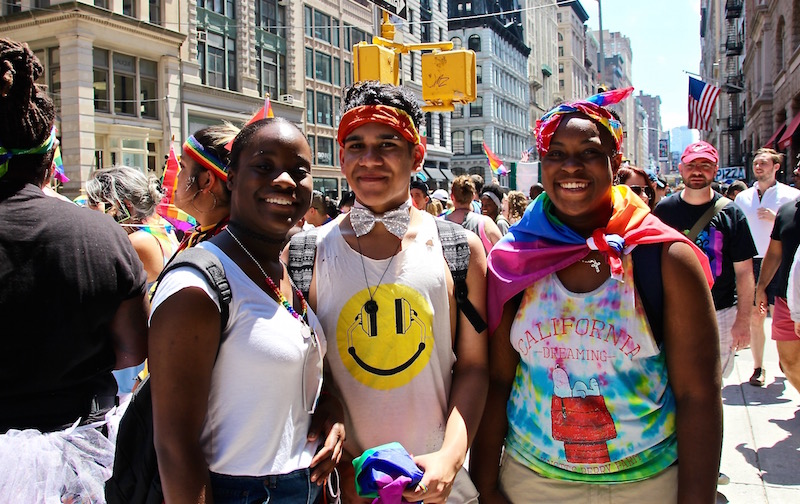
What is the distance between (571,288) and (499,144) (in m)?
65.2

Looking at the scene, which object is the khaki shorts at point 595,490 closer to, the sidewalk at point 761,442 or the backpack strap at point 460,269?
the backpack strap at point 460,269

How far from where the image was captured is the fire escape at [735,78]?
4531cm

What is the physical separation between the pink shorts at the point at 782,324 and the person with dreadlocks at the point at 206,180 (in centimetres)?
439

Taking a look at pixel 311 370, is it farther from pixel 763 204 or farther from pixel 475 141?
pixel 475 141

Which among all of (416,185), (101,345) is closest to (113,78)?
(416,185)

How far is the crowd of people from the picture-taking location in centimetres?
195

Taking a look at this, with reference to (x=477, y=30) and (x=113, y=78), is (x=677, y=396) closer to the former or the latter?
(x=113, y=78)

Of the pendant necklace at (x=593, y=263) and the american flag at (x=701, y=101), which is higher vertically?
the american flag at (x=701, y=101)

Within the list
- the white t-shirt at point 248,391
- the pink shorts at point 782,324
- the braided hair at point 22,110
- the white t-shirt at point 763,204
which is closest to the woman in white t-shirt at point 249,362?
the white t-shirt at point 248,391

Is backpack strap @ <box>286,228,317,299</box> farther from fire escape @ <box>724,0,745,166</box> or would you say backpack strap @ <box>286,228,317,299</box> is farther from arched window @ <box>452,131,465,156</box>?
arched window @ <box>452,131,465,156</box>

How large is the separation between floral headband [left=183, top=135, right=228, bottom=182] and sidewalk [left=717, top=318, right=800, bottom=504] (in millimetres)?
4037

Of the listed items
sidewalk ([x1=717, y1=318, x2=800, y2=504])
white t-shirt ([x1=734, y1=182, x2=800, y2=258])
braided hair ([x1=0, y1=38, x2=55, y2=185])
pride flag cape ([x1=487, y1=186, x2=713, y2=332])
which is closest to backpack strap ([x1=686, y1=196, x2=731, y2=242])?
sidewalk ([x1=717, y1=318, x2=800, y2=504])

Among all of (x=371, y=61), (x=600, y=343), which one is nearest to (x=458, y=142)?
(x=371, y=61)

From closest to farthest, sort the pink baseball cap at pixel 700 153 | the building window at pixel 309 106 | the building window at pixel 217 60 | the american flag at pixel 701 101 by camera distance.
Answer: the pink baseball cap at pixel 700 153, the american flag at pixel 701 101, the building window at pixel 217 60, the building window at pixel 309 106
